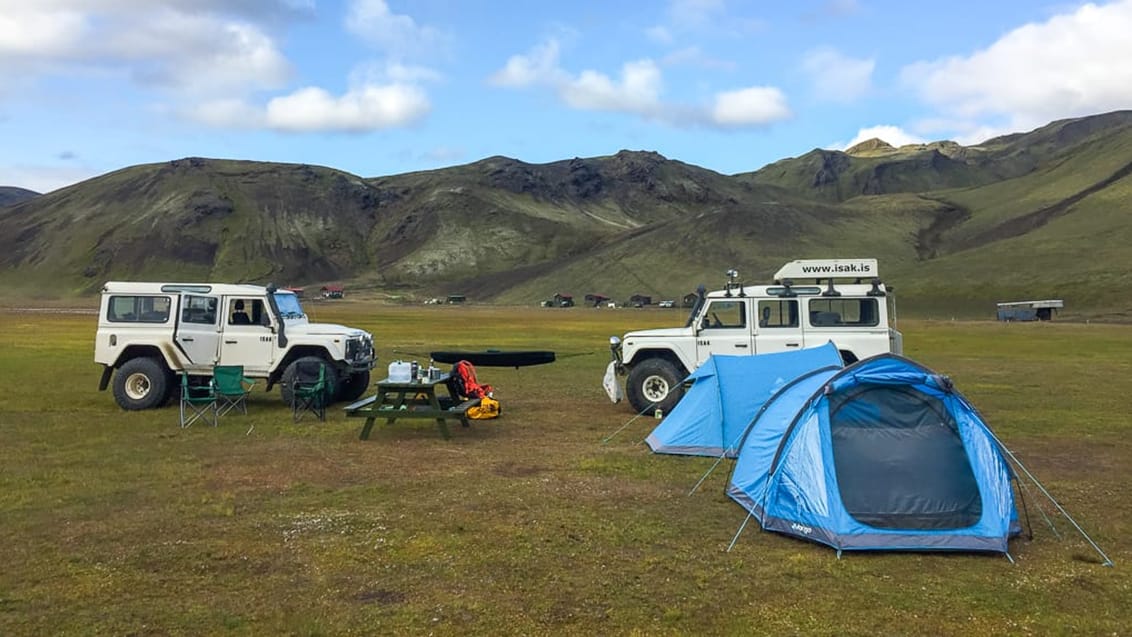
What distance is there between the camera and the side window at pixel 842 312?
53.2ft

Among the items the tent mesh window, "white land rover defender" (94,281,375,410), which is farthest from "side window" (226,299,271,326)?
the tent mesh window

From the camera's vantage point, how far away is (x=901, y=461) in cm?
852

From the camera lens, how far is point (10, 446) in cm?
1302

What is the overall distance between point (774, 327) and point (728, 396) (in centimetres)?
451

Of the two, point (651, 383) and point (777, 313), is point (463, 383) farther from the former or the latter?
point (777, 313)

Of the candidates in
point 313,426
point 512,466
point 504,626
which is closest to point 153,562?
point 504,626

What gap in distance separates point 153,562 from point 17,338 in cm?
4030

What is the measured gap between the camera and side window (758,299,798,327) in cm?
1630

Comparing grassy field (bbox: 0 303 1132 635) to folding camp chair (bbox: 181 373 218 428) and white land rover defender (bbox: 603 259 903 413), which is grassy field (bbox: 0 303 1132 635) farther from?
white land rover defender (bbox: 603 259 903 413)

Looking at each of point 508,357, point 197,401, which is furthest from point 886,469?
point 508,357

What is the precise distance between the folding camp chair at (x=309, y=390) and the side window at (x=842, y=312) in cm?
985

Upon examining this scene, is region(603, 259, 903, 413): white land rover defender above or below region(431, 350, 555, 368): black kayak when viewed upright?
above

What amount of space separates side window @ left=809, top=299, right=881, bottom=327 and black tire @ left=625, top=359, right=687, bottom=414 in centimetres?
293

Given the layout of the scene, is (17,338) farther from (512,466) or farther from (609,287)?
(609,287)
